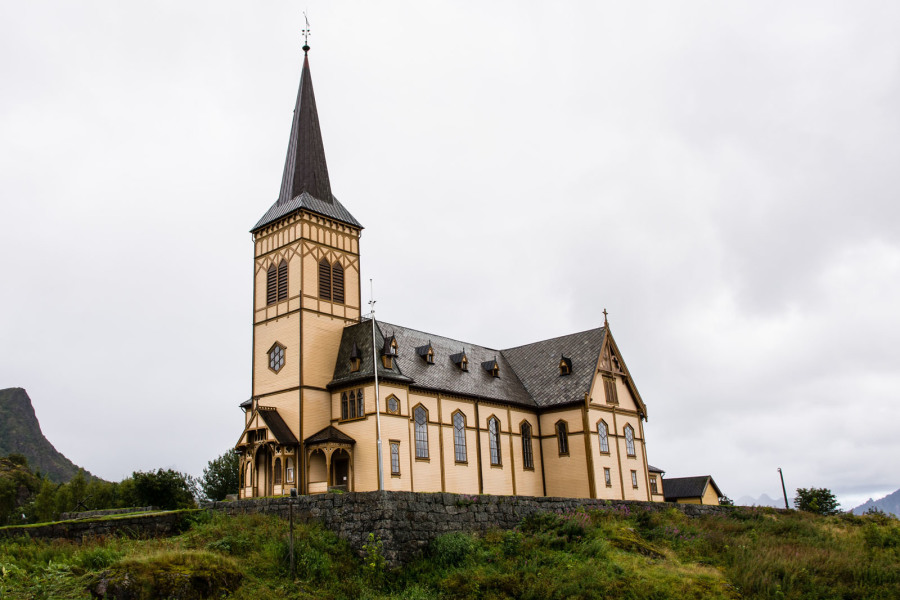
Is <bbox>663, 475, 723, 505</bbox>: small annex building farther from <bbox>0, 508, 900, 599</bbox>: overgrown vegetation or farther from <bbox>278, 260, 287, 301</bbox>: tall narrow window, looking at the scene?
<bbox>278, 260, 287, 301</bbox>: tall narrow window

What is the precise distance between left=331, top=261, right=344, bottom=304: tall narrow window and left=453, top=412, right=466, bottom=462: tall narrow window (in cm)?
952

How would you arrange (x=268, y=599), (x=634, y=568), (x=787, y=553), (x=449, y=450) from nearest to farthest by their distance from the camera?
(x=268, y=599), (x=634, y=568), (x=787, y=553), (x=449, y=450)

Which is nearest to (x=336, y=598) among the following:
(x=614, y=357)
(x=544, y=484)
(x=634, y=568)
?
(x=634, y=568)

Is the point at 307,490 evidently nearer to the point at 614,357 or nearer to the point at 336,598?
the point at 336,598

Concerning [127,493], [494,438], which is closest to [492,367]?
[494,438]

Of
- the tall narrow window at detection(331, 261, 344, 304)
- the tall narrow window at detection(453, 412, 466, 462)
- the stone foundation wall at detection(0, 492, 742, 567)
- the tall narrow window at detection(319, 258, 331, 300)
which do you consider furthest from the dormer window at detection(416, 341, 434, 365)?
the stone foundation wall at detection(0, 492, 742, 567)

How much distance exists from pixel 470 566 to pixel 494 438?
20.6 meters

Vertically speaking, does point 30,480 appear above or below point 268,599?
above

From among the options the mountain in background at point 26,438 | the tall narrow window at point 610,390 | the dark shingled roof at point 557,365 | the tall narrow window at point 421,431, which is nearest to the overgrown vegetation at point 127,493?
the tall narrow window at point 421,431

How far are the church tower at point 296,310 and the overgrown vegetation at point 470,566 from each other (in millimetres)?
11296

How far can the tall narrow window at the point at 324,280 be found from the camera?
146ft

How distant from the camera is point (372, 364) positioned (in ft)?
134

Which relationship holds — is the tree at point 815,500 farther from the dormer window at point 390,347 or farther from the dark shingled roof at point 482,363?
the dormer window at point 390,347

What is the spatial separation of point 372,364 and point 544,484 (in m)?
15.2
